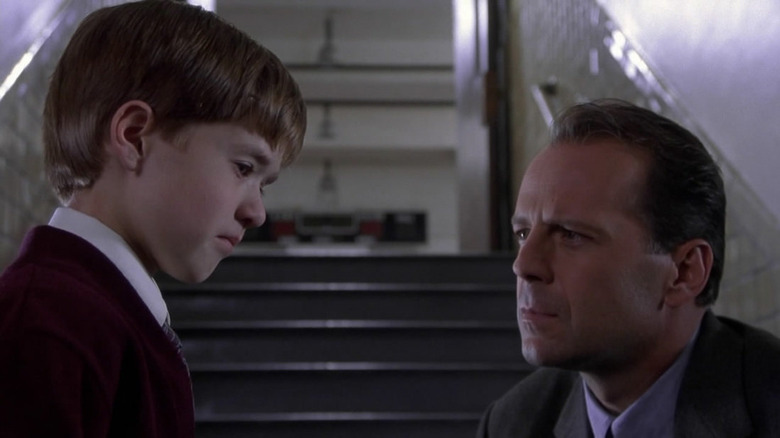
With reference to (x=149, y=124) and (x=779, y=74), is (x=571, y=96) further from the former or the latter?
(x=149, y=124)

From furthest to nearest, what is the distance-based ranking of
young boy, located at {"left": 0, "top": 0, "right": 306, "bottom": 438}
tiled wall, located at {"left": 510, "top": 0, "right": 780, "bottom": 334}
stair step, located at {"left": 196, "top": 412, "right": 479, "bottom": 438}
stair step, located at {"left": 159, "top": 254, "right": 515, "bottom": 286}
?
stair step, located at {"left": 159, "top": 254, "right": 515, "bottom": 286} → stair step, located at {"left": 196, "top": 412, "right": 479, "bottom": 438} → tiled wall, located at {"left": 510, "top": 0, "right": 780, "bottom": 334} → young boy, located at {"left": 0, "top": 0, "right": 306, "bottom": 438}

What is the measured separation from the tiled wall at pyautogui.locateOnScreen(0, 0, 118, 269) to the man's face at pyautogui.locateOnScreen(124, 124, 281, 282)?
2.10 meters

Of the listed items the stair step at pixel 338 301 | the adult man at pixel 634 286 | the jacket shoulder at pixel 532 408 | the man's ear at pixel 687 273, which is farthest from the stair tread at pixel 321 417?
the man's ear at pixel 687 273

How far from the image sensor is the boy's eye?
1.04 meters

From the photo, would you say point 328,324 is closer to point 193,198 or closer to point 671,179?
point 671,179

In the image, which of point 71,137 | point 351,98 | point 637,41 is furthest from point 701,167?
point 351,98

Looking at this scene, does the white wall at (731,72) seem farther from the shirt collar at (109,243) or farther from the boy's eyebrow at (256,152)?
the shirt collar at (109,243)

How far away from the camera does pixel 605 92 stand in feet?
13.5

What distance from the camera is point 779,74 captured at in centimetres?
234

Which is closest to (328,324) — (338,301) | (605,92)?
(338,301)

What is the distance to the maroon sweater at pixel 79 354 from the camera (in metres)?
0.82

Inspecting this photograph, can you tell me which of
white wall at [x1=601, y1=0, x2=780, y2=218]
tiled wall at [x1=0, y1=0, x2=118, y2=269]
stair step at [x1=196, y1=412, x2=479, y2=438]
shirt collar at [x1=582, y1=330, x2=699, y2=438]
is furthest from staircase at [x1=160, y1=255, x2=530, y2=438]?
shirt collar at [x1=582, y1=330, x2=699, y2=438]

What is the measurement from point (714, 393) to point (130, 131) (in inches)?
33.1

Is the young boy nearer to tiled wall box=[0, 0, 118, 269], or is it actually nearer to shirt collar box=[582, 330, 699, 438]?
shirt collar box=[582, 330, 699, 438]
